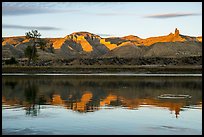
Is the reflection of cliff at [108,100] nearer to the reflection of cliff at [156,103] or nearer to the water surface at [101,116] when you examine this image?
the water surface at [101,116]

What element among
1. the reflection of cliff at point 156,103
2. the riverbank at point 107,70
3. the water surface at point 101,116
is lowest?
the water surface at point 101,116

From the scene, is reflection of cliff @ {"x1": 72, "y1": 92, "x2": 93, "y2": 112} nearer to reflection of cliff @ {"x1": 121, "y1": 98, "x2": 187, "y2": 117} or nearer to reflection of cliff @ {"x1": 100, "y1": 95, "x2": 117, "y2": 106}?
reflection of cliff @ {"x1": 100, "y1": 95, "x2": 117, "y2": 106}

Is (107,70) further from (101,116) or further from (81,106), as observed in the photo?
(101,116)

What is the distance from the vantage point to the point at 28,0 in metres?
10.5

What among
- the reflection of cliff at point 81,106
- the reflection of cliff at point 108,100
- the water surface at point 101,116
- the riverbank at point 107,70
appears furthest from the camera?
the riverbank at point 107,70

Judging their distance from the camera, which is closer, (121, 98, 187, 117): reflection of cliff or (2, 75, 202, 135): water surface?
(2, 75, 202, 135): water surface

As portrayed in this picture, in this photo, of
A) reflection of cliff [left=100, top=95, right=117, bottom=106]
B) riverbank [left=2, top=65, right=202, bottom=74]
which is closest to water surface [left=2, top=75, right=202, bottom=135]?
reflection of cliff [left=100, top=95, right=117, bottom=106]

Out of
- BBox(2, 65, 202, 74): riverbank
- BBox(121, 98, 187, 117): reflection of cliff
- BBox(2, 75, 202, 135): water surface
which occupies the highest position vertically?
BBox(2, 65, 202, 74): riverbank

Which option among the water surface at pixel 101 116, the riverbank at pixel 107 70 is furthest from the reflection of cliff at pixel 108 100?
the riverbank at pixel 107 70

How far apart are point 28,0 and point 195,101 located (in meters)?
18.6

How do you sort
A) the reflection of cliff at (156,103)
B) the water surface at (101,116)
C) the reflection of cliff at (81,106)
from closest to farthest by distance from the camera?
the water surface at (101,116) < the reflection of cliff at (81,106) < the reflection of cliff at (156,103)

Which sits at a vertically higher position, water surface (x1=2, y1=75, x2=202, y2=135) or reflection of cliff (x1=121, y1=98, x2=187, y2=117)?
reflection of cliff (x1=121, y1=98, x2=187, y2=117)

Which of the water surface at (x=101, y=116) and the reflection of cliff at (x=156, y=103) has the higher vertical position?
the reflection of cliff at (x=156, y=103)

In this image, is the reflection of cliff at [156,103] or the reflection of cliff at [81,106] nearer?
the reflection of cliff at [81,106]
